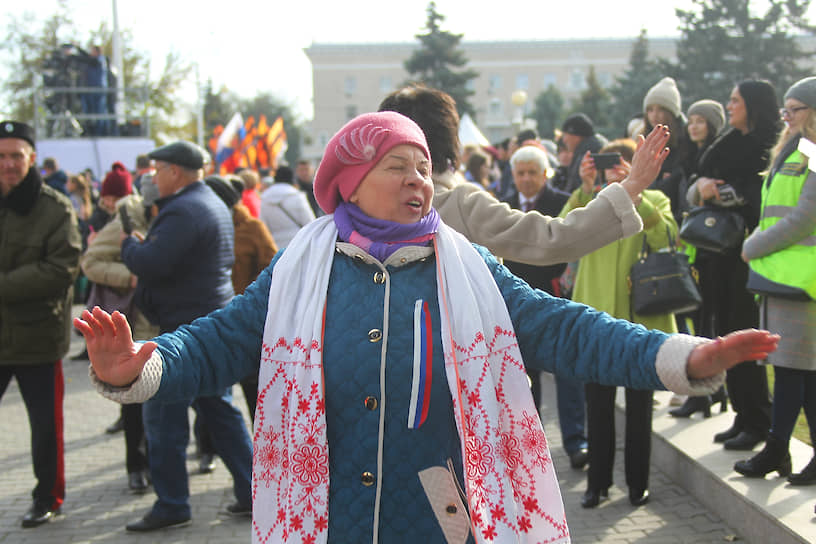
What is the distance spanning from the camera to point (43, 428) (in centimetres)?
543

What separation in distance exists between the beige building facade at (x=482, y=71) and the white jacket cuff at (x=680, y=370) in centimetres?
10076

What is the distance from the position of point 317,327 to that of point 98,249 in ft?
15.8

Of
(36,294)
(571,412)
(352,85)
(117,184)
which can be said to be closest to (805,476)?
(571,412)

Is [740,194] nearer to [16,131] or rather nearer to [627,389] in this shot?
[627,389]

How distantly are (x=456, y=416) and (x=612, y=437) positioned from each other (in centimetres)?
329

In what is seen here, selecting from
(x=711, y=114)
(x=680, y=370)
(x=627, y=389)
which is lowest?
(x=627, y=389)

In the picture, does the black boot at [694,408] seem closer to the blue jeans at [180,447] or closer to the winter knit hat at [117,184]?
the blue jeans at [180,447]

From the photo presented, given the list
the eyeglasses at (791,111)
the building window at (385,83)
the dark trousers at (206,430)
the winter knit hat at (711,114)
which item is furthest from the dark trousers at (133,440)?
the building window at (385,83)

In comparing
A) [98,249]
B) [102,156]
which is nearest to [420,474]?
[98,249]

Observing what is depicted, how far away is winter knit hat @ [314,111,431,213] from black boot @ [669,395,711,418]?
14.8 feet

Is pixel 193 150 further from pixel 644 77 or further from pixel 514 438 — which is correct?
pixel 644 77

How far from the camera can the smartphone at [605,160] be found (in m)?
4.45

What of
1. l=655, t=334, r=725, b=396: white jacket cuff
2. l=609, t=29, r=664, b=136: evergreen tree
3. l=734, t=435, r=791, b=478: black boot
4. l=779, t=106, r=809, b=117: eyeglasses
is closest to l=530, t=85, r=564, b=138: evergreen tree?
l=609, t=29, r=664, b=136: evergreen tree

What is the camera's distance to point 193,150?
17.8 ft
